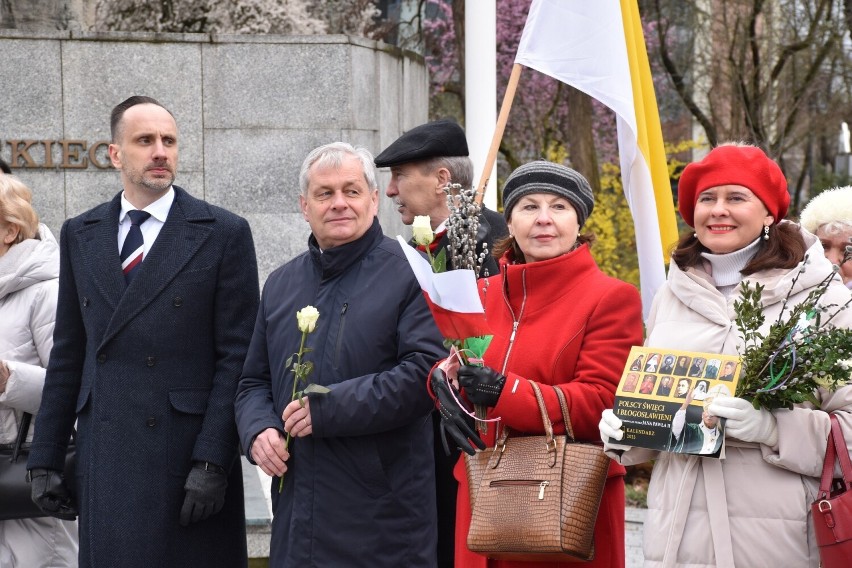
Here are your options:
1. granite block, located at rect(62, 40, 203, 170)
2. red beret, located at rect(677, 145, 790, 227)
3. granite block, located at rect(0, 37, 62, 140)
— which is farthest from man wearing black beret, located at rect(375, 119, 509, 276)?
granite block, located at rect(0, 37, 62, 140)

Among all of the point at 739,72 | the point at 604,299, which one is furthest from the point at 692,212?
the point at 739,72

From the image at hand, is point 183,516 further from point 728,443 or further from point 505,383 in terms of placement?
point 728,443

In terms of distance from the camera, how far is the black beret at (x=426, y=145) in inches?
205

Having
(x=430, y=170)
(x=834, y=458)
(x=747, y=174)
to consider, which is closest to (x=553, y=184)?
→ (x=747, y=174)

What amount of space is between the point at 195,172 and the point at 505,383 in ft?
14.2

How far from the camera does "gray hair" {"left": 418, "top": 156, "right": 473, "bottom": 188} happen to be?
523cm

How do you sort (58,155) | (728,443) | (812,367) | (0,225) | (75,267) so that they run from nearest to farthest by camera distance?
1. (812,367)
2. (728,443)
3. (75,267)
4. (0,225)
5. (58,155)

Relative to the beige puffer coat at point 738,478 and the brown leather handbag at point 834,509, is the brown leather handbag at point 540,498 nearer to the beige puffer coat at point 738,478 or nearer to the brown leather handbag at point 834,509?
the beige puffer coat at point 738,478

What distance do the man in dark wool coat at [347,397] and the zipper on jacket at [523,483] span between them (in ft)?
1.51

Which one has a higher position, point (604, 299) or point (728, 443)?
point (604, 299)

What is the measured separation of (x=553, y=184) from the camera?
4.18 meters

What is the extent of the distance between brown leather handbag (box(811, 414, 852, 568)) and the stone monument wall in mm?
4562

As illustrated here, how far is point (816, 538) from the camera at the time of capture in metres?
3.53

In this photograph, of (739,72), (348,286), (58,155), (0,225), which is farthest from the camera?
(739,72)
